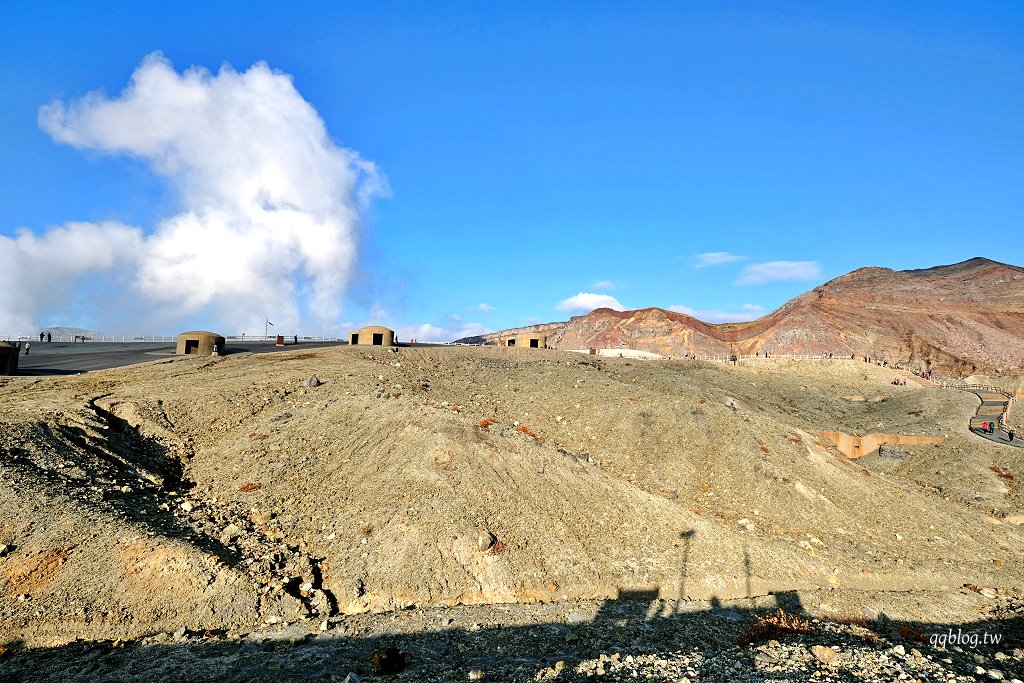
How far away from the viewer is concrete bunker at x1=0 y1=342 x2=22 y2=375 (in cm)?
3120

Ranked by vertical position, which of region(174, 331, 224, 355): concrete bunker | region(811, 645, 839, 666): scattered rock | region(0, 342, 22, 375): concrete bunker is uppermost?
region(174, 331, 224, 355): concrete bunker

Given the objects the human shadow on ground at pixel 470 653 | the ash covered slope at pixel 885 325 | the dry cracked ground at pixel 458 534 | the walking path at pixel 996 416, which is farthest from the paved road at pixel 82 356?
the ash covered slope at pixel 885 325

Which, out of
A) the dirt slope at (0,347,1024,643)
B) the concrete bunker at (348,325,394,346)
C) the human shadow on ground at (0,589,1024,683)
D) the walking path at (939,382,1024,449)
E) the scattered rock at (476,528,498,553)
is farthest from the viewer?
the concrete bunker at (348,325,394,346)

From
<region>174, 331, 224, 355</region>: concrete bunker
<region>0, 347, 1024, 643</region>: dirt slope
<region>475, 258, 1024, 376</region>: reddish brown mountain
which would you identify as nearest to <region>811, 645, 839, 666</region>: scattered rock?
<region>0, 347, 1024, 643</region>: dirt slope

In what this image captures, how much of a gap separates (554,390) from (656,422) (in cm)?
525

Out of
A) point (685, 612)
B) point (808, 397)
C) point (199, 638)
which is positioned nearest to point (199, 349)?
point (199, 638)

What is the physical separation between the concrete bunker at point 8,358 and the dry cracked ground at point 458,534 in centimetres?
872

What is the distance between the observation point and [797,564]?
17.2 metres

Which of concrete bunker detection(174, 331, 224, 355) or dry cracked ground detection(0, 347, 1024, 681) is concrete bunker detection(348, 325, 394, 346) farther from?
dry cracked ground detection(0, 347, 1024, 681)

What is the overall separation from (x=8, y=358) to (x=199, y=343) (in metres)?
10.2

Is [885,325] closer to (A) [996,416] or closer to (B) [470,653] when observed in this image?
(A) [996,416]

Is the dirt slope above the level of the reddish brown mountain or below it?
below

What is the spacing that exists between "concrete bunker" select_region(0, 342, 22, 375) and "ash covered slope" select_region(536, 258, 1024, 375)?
7280 centimetres

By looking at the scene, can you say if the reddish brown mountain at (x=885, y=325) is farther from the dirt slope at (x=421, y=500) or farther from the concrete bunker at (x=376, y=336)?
the concrete bunker at (x=376, y=336)
